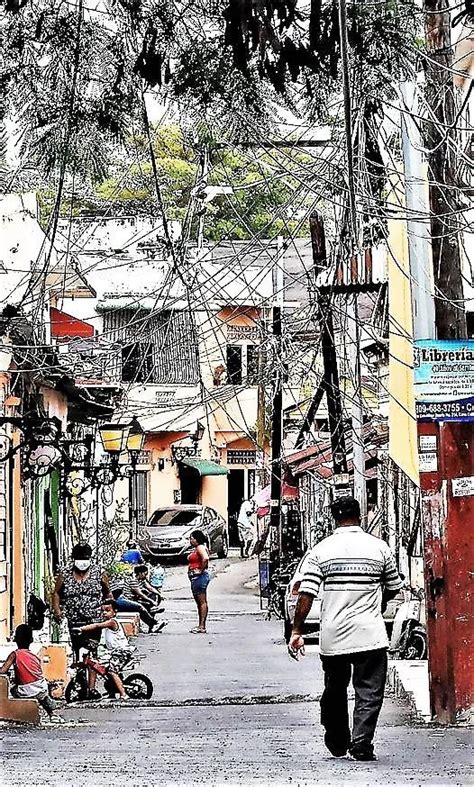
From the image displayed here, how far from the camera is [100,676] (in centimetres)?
1566

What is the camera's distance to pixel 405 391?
1513cm

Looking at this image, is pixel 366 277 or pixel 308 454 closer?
pixel 366 277

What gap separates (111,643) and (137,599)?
9.13 m

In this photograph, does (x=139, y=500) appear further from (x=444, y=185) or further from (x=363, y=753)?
(x=363, y=753)

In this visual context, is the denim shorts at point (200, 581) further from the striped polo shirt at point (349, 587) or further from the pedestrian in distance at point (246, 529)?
the pedestrian in distance at point (246, 529)

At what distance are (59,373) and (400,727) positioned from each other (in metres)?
5.33

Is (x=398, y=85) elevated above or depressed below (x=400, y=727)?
above

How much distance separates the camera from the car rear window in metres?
41.8

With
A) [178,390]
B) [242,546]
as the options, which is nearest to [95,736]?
[178,390]

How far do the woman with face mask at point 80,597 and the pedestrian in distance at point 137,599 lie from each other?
678cm

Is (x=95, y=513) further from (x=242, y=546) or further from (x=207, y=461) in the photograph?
(x=207, y=461)

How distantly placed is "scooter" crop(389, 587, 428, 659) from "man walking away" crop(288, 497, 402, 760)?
5.88 metres

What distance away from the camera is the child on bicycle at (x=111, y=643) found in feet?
52.0

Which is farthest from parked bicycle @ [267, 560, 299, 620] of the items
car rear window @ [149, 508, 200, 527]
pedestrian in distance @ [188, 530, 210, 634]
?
car rear window @ [149, 508, 200, 527]
